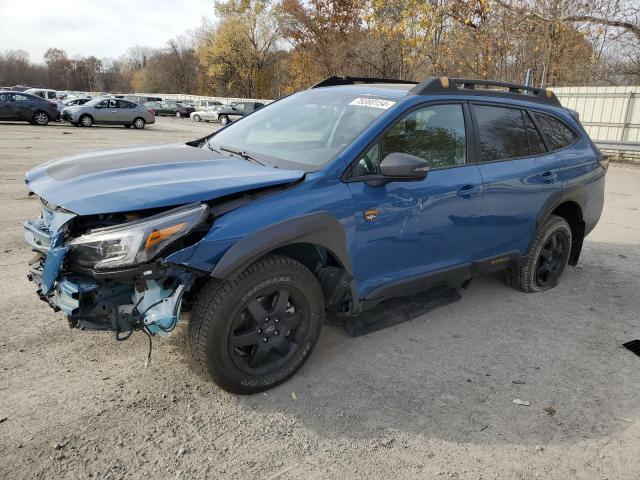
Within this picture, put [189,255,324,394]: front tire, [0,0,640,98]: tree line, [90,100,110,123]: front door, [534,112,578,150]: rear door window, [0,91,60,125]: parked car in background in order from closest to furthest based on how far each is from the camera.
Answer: [189,255,324,394]: front tire, [534,112,578,150]: rear door window, [0,0,640,98]: tree line, [0,91,60,125]: parked car in background, [90,100,110,123]: front door

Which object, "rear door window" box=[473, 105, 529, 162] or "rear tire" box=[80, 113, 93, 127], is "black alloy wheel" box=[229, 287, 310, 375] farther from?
"rear tire" box=[80, 113, 93, 127]

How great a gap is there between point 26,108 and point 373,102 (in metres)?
25.4

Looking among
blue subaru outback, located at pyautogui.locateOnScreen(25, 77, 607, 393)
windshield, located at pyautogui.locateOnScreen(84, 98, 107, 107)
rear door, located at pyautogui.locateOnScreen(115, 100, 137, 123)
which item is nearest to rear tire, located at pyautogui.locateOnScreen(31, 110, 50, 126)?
windshield, located at pyautogui.locateOnScreen(84, 98, 107, 107)

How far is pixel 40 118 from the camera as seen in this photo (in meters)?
24.7

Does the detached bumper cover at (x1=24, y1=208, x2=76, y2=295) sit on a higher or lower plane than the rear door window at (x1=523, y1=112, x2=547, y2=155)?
lower

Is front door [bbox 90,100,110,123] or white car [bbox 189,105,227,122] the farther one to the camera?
white car [bbox 189,105,227,122]

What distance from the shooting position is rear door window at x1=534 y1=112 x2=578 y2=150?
15.2ft

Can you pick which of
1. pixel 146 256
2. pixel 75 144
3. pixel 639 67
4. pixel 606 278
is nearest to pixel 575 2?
pixel 639 67

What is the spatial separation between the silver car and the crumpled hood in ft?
81.8

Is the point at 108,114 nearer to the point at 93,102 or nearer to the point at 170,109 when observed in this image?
the point at 93,102

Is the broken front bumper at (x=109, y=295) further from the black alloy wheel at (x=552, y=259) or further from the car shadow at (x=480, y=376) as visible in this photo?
the black alloy wheel at (x=552, y=259)

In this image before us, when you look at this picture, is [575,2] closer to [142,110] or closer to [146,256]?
[146,256]

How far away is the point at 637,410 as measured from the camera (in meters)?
3.09

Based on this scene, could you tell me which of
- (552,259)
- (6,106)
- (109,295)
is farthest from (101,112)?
(109,295)
